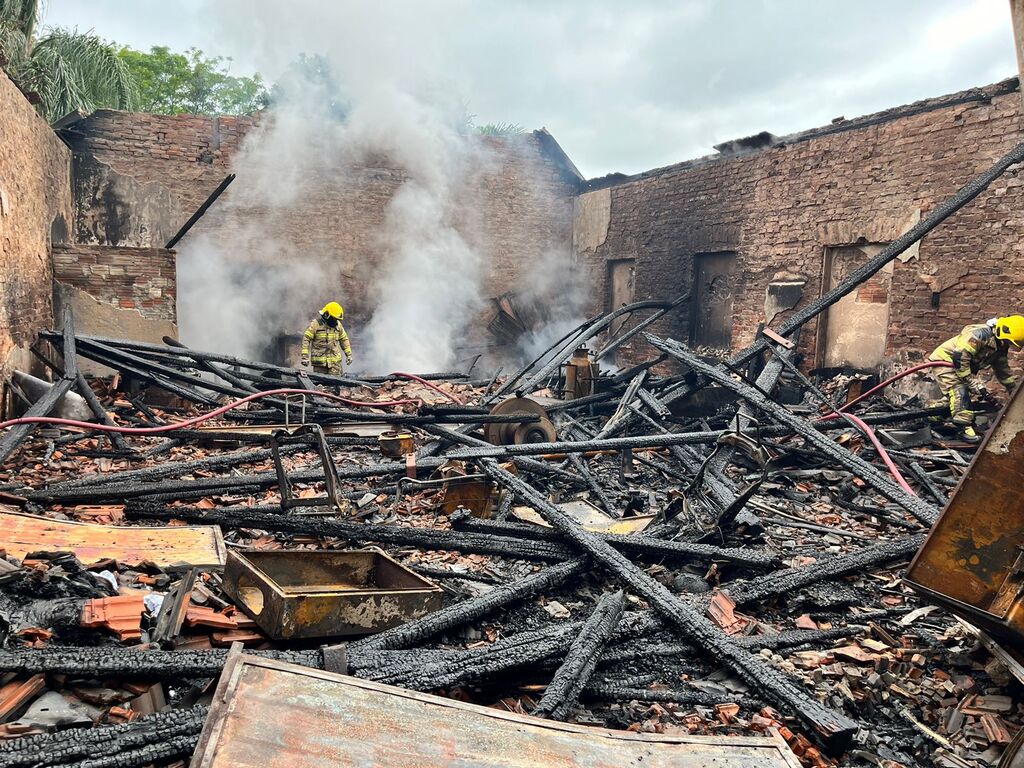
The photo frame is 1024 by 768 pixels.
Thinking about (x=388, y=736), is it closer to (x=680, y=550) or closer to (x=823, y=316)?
(x=680, y=550)

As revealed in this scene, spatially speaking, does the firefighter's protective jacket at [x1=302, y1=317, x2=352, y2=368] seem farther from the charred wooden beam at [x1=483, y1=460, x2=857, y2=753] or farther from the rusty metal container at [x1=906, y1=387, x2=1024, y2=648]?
the rusty metal container at [x1=906, y1=387, x2=1024, y2=648]

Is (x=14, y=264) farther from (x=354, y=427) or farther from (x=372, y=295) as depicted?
(x=372, y=295)

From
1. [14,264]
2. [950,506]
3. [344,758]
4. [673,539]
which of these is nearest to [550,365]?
[673,539]

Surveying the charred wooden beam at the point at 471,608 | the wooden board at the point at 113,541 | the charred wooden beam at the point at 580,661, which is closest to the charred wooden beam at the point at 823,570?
the charred wooden beam at the point at 580,661

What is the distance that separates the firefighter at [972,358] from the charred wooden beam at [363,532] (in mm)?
5776

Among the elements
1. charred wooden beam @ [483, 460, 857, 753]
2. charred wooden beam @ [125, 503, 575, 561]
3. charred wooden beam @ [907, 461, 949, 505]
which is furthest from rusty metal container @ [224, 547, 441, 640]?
charred wooden beam @ [907, 461, 949, 505]

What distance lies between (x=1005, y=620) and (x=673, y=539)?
259cm

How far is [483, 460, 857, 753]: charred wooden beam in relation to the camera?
3.12m

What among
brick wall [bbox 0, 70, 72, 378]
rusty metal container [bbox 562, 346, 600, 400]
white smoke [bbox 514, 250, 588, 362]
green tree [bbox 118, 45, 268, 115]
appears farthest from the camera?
green tree [bbox 118, 45, 268, 115]

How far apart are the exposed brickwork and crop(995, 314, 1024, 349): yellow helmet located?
36.7 ft

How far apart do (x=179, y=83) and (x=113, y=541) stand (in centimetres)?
3189

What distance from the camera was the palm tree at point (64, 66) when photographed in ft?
45.0

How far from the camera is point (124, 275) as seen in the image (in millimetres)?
10570

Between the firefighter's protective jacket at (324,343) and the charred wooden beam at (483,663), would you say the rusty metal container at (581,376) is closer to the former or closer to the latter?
the firefighter's protective jacket at (324,343)
